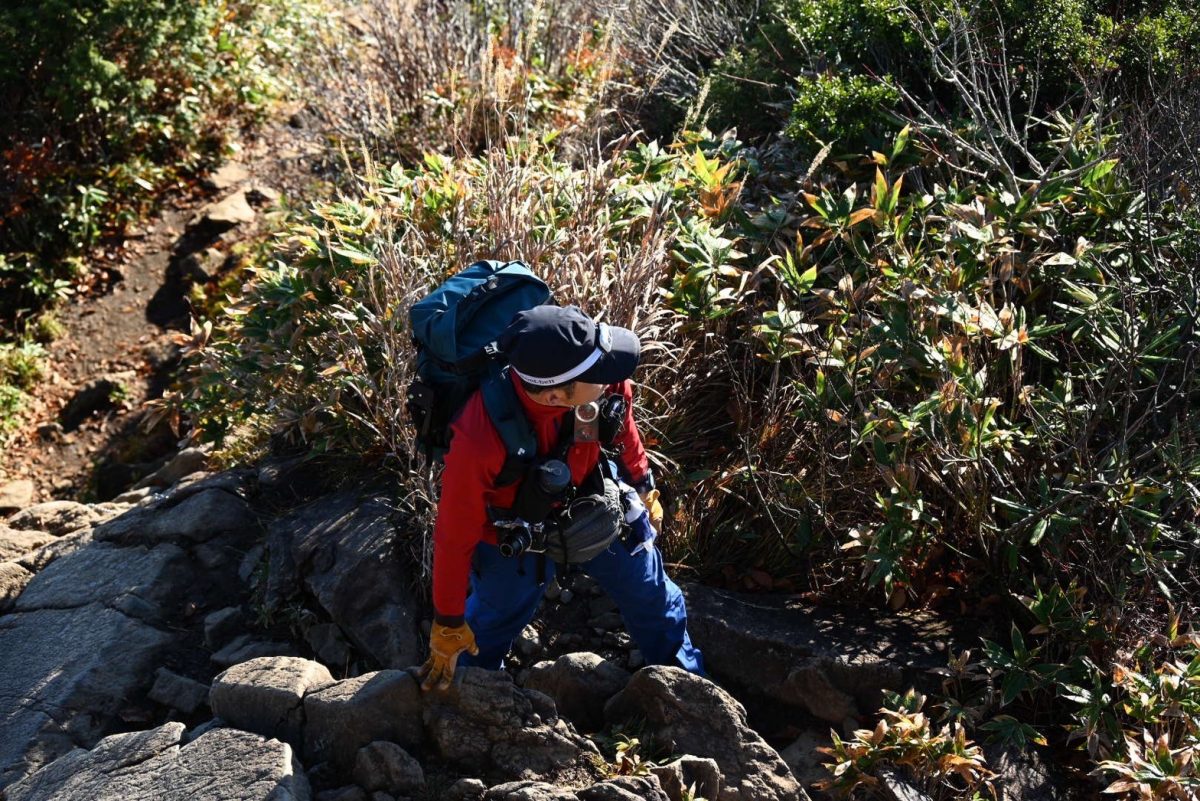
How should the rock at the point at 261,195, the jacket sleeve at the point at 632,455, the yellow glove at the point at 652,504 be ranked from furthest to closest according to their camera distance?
1. the rock at the point at 261,195
2. the yellow glove at the point at 652,504
3. the jacket sleeve at the point at 632,455

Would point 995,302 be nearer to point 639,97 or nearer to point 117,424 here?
point 639,97

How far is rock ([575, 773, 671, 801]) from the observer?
127 inches

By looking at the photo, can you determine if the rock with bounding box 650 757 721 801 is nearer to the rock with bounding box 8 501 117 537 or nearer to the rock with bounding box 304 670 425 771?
the rock with bounding box 304 670 425 771

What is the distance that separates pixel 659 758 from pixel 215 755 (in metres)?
1.32

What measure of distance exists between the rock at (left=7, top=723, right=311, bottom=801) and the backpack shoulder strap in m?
1.04

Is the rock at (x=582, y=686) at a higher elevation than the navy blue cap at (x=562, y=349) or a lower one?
lower

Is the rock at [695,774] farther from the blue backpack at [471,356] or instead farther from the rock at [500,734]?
the blue backpack at [471,356]

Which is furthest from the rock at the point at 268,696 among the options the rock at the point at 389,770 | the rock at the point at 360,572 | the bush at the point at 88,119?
the bush at the point at 88,119

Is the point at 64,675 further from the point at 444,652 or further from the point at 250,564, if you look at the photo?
the point at 444,652

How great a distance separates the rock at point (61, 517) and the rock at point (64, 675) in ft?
2.72

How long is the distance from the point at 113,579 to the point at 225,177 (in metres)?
4.46

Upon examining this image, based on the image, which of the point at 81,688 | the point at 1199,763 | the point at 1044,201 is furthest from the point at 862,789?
the point at 81,688

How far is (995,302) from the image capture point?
4.66 metres

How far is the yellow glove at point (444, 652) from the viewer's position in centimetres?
351
